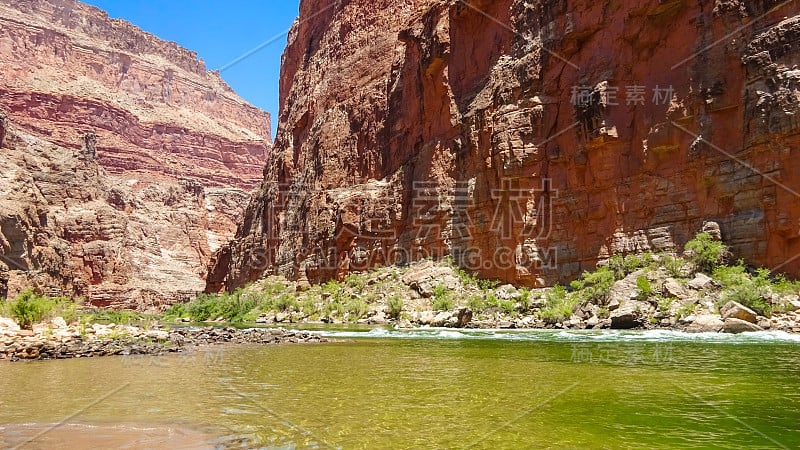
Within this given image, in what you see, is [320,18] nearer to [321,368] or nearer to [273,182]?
[273,182]

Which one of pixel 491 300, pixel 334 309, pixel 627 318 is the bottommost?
pixel 334 309

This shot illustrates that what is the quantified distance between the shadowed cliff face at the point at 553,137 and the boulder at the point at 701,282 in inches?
104

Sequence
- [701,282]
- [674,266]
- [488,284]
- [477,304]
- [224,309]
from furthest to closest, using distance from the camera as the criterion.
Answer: [224,309]
[488,284]
[477,304]
[674,266]
[701,282]

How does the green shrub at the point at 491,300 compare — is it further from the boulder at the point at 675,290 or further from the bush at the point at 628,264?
the boulder at the point at 675,290

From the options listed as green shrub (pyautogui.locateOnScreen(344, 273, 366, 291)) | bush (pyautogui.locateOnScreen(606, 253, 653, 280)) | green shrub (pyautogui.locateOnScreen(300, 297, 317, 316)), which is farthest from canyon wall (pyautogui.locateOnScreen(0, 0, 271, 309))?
bush (pyautogui.locateOnScreen(606, 253, 653, 280))

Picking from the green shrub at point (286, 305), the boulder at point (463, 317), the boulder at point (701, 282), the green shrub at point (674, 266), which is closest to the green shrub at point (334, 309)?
the green shrub at point (286, 305)

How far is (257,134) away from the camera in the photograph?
181 m

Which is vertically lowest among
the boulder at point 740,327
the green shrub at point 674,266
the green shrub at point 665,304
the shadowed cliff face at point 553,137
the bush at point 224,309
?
the bush at point 224,309

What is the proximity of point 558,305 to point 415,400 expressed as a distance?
907 inches

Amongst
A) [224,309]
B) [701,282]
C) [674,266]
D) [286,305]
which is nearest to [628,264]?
[674,266]

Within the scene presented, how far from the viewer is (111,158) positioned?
123938 mm

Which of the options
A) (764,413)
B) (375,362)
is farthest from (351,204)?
(764,413)

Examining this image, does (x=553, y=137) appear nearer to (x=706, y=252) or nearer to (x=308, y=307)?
(x=706, y=252)

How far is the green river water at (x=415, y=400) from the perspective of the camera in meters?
6.44
